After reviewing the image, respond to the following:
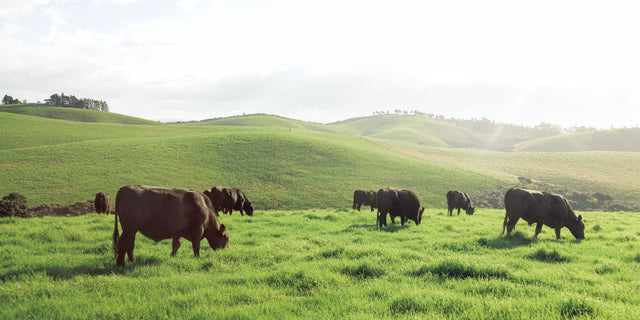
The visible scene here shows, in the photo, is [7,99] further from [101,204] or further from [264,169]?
[101,204]

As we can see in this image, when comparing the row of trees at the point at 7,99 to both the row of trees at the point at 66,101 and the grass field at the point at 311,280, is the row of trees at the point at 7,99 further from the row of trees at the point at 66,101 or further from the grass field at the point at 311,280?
the grass field at the point at 311,280

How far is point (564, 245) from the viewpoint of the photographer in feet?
Result: 39.4

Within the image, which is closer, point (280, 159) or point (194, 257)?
point (194, 257)

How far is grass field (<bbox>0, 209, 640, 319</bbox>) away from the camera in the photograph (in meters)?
5.35

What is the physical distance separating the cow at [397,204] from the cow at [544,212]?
4.12 meters

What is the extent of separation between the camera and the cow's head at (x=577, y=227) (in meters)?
13.7

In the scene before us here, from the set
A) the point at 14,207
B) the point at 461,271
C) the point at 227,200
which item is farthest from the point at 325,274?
the point at 14,207

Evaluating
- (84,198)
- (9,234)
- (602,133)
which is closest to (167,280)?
(9,234)

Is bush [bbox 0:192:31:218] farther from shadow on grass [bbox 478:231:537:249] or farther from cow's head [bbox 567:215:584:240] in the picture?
cow's head [bbox 567:215:584:240]

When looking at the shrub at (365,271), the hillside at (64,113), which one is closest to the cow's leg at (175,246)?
the shrub at (365,271)

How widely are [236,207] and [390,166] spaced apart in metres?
34.9

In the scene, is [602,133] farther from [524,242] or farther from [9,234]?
[9,234]

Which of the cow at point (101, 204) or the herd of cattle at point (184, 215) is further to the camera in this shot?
the cow at point (101, 204)

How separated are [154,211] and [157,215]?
0.13m
